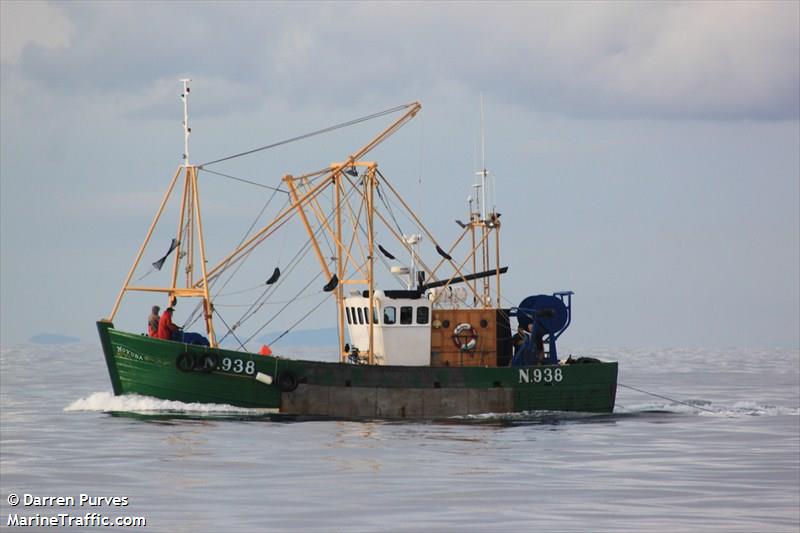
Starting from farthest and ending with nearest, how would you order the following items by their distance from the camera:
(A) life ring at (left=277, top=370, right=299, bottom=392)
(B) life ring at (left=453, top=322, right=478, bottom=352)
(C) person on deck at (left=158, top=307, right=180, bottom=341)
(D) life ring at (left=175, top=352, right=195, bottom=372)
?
(B) life ring at (left=453, top=322, right=478, bottom=352) → (C) person on deck at (left=158, top=307, right=180, bottom=341) → (A) life ring at (left=277, top=370, right=299, bottom=392) → (D) life ring at (left=175, top=352, right=195, bottom=372)

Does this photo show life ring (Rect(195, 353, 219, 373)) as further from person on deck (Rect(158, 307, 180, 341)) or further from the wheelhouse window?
the wheelhouse window

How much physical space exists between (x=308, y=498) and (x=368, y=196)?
19398 mm

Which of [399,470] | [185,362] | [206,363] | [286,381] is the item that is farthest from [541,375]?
[399,470]

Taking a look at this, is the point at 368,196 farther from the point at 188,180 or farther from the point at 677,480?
the point at 677,480

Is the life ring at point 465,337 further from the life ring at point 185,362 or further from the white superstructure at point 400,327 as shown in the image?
the life ring at point 185,362

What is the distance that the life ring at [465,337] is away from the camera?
42000 millimetres

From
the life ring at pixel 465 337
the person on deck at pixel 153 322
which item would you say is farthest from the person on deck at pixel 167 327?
the life ring at pixel 465 337

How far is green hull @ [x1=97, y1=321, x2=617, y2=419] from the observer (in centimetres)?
3869

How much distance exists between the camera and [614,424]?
41594 millimetres

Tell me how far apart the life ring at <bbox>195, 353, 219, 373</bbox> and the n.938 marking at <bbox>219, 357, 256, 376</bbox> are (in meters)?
0.24

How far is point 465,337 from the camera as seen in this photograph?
4219 centimetres

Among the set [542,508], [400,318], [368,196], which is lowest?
[542,508]

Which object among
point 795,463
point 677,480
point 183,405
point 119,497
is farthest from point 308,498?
point 183,405

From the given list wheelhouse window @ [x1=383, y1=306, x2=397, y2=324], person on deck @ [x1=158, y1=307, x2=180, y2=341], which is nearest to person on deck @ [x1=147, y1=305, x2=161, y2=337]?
person on deck @ [x1=158, y1=307, x2=180, y2=341]
